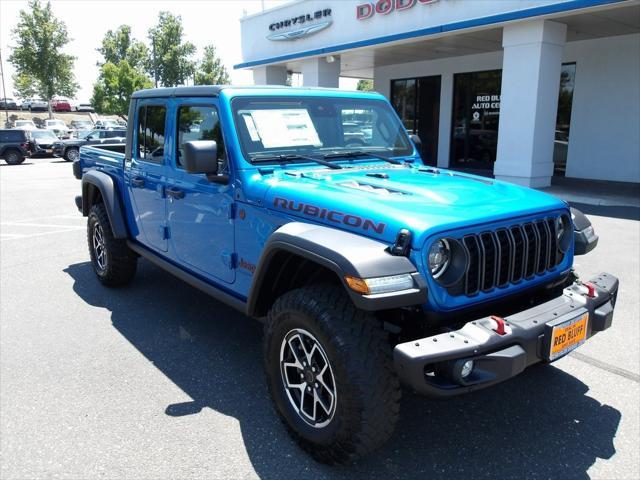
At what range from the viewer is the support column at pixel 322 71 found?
1706 centimetres

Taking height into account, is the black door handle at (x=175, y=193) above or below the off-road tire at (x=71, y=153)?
above

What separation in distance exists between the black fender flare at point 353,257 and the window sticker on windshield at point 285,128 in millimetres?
967

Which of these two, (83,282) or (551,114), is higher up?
(551,114)

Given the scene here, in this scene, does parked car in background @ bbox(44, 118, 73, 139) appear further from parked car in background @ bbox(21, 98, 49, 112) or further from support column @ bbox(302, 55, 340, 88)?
parked car in background @ bbox(21, 98, 49, 112)

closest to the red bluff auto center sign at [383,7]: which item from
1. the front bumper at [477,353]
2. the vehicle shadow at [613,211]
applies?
the vehicle shadow at [613,211]

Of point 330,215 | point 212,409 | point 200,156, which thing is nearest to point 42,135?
point 200,156

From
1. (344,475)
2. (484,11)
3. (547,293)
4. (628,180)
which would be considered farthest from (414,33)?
(344,475)

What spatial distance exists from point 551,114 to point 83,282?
10.5m

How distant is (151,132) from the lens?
14.6ft

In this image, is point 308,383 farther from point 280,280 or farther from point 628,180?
point 628,180

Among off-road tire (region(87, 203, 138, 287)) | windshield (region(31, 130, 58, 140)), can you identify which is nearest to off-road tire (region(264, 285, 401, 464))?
off-road tire (region(87, 203, 138, 287))

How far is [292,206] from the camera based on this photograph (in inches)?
116

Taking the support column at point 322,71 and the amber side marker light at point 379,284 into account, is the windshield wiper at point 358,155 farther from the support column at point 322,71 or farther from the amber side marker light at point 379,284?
the support column at point 322,71

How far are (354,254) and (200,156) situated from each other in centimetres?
127
